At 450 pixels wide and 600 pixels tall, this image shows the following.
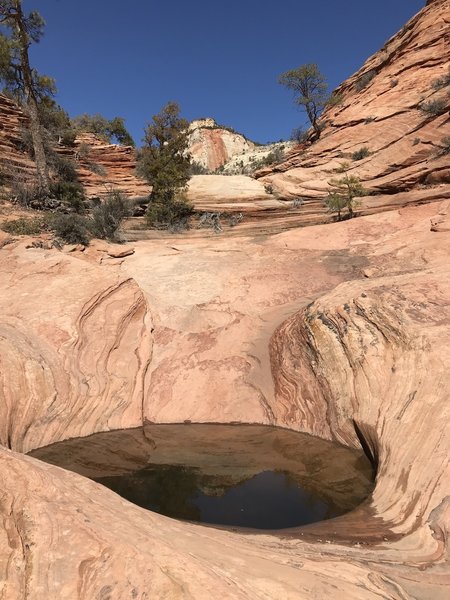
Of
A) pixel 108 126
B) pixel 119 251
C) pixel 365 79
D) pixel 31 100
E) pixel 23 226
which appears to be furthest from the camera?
pixel 108 126

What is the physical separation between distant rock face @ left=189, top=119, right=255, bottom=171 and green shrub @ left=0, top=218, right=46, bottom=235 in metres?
43.0

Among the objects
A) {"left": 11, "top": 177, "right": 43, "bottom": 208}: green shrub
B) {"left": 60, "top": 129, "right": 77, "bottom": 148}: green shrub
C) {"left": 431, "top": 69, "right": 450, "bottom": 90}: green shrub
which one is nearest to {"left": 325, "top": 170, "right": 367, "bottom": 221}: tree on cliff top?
{"left": 431, "top": 69, "right": 450, "bottom": 90}: green shrub

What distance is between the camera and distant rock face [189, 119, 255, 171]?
5700 centimetres

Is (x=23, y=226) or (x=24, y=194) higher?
(x=24, y=194)

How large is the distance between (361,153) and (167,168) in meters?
10.1

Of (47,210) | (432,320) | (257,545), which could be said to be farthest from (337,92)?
(257,545)

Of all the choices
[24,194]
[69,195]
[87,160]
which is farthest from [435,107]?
[87,160]

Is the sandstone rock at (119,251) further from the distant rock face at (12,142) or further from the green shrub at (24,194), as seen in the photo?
the distant rock face at (12,142)

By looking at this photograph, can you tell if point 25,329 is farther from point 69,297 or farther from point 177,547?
point 177,547

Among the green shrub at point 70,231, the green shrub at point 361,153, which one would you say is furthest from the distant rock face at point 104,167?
the green shrub at point 361,153

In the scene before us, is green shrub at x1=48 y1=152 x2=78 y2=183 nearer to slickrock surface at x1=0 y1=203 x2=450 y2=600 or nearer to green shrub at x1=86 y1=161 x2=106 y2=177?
green shrub at x1=86 y1=161 x2=106 y2=177

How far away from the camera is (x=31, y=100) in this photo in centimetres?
2197

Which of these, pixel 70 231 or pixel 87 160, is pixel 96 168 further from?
pixel 70 231

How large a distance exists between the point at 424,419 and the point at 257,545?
10.8 ft
